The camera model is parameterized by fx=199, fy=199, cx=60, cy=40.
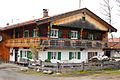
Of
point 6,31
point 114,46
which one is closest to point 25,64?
point 6,31

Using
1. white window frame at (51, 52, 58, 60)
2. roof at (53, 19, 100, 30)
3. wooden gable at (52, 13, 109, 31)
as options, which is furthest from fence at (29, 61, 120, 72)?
roof at (53, 19, 100, 30)

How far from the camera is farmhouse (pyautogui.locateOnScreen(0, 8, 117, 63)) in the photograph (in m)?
25.3

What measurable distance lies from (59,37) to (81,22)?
15.0 feet

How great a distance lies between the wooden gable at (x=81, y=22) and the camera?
2821 centimetres

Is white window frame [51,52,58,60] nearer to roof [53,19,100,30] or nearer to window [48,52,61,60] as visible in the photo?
window [48,52,61,60]

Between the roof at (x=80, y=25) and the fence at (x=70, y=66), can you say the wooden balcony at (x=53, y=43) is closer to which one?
the roof at (x=80, y=25)

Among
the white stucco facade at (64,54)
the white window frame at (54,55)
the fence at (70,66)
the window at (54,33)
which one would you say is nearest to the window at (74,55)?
the white stucco facade at (64,54)

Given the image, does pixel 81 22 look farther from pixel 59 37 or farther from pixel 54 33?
pixel 54 33

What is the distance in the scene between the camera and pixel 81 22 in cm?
3033

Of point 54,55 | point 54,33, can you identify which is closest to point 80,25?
point 54,33

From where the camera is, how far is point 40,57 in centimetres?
2508

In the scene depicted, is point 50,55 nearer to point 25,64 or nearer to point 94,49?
point 25,64

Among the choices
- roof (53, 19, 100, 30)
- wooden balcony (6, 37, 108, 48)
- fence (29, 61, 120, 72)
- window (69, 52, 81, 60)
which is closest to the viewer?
fence (29, 61, 120, 72)

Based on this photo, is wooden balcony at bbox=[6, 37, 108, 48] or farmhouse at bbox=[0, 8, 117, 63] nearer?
wooden balcony at bbox=[6, 37, 108, 48]
